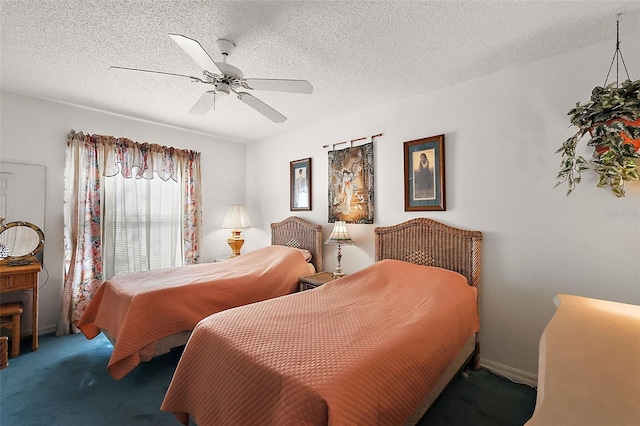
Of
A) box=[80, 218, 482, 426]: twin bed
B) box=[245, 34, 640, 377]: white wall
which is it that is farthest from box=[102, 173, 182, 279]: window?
box=[245, 34, 640, 377]: white wall

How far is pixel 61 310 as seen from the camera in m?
3.13

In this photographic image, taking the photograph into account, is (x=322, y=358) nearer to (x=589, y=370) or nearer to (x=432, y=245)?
(x=589, y=370)

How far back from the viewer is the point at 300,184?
3961 mm

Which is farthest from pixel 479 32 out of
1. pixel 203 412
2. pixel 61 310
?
pixel 61 310

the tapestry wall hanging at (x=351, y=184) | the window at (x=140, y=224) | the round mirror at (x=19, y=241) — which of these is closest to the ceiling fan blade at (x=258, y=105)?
the tapestry wall hanging at (x=351, y=184)

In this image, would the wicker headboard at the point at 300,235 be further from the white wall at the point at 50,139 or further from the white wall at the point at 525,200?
the white wall at the point at 50,139

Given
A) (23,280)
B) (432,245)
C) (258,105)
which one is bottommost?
(23,280)

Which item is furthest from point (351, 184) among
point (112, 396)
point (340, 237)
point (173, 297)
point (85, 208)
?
point (85, 208)

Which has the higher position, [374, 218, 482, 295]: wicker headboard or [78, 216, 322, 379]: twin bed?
[374, 218, 482, 295]: wicker headboard

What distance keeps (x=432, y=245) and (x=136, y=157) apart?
3591 millimetres

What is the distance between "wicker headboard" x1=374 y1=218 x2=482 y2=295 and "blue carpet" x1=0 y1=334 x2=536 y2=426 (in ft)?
2.61

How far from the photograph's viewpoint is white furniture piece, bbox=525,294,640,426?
0.71 m

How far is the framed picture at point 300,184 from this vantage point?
12.7ft

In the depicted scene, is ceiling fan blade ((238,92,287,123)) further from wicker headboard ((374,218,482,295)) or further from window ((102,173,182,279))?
window ((102,173,182,279))
